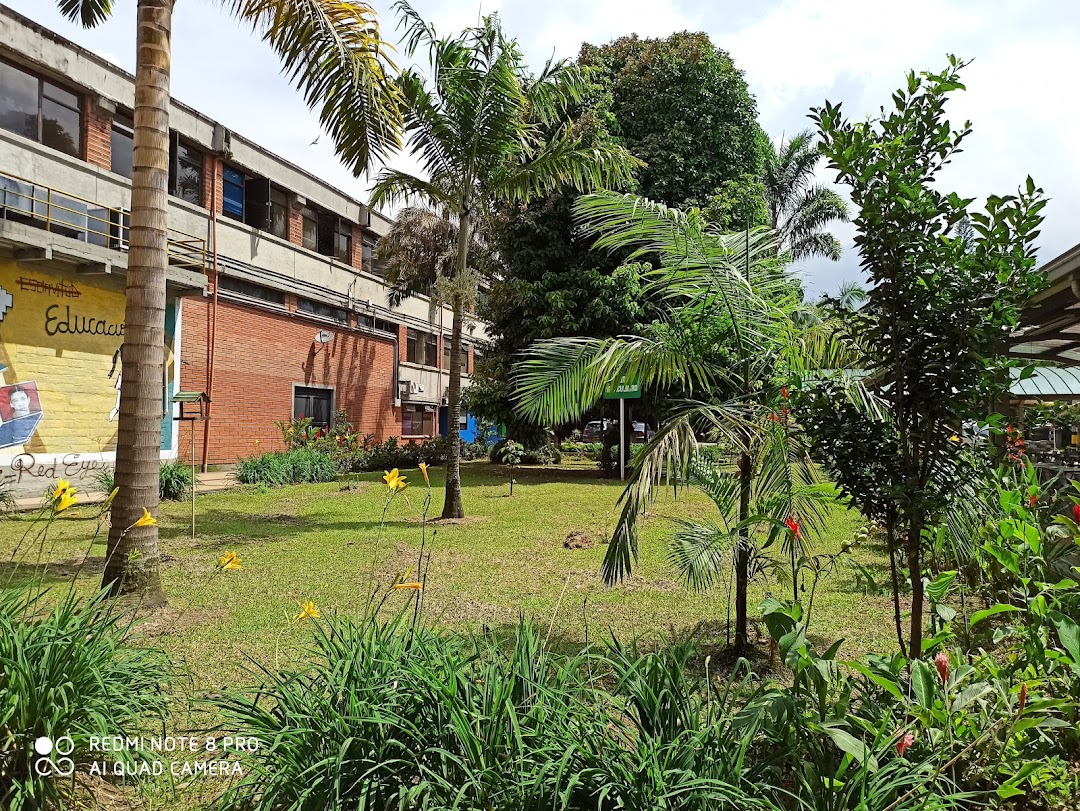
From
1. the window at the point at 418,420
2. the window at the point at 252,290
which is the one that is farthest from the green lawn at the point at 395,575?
the window at the point at 418,420

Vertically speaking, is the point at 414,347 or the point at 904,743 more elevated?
the point at 414,347

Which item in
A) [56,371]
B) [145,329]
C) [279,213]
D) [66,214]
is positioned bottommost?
[145,329]

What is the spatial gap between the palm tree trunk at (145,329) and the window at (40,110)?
10.4 metres

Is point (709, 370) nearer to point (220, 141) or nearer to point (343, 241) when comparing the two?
point (220, 141)

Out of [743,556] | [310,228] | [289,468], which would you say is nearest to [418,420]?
[310,228]

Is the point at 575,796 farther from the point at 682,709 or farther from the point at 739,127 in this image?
the point at 739,127

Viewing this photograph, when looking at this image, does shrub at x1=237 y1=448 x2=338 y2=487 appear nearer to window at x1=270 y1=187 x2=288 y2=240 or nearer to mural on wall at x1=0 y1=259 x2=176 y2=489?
mural on wall at x1=0 y1=259 x2=176 y2=489

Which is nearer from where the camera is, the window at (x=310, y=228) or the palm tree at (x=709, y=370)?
the palm tree at (x=709, y=370)

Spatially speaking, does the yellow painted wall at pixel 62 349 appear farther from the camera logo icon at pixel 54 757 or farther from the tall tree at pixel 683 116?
the tall tree at pixel 683 116

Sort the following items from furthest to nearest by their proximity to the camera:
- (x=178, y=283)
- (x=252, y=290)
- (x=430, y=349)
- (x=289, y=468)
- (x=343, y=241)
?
1. (x=430, y=349)
2. (x=343, y=241)
3. (x=252, y=290)
4. (x=289, y=468)
5. (x=178, y=283)

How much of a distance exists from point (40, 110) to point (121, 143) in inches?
90.2

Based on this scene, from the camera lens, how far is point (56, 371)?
1340 cm

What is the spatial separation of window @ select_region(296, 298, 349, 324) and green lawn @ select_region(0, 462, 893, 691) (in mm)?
10280

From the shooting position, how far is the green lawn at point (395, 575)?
211 inches
